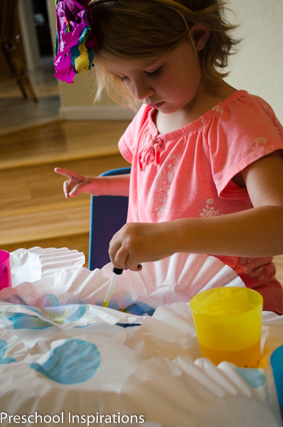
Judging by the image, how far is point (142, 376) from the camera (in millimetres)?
471

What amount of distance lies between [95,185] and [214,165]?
38 centimetres

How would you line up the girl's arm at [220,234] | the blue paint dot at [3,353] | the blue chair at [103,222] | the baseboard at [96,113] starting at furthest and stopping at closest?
the baseboard at [96,113] < the blue chair at [103,222] < the girl's arm at [220,234] < the blue paint dot at [3,353]

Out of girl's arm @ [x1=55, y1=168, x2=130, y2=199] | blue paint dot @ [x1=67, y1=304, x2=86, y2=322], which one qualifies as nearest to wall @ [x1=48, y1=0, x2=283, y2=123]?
girl's arm @ [x1=55, y1=168, x2=130, y2=199]

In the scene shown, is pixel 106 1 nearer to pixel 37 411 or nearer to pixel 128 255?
pixel 128 255

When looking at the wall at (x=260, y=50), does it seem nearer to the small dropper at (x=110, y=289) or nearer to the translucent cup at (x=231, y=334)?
the small dropper at (x=110, y=289)

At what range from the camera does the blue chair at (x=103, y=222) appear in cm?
127

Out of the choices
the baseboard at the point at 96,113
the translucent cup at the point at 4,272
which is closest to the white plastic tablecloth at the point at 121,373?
the translucent cup at the point at 4,272

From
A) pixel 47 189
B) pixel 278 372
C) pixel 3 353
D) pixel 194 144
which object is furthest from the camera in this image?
pixel 47 189

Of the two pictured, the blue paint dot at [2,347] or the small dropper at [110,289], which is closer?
the blue paint dot at [2,347]

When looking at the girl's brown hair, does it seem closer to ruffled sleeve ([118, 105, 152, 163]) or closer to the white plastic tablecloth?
ruffled sleeve ([118, 105, 152, 163])

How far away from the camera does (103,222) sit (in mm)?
1281

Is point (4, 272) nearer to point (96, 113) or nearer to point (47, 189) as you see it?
point (47, 189)

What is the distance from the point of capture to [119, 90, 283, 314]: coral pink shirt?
33.3 inches

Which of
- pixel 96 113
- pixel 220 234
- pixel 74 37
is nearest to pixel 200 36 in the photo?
pixel 74 37
